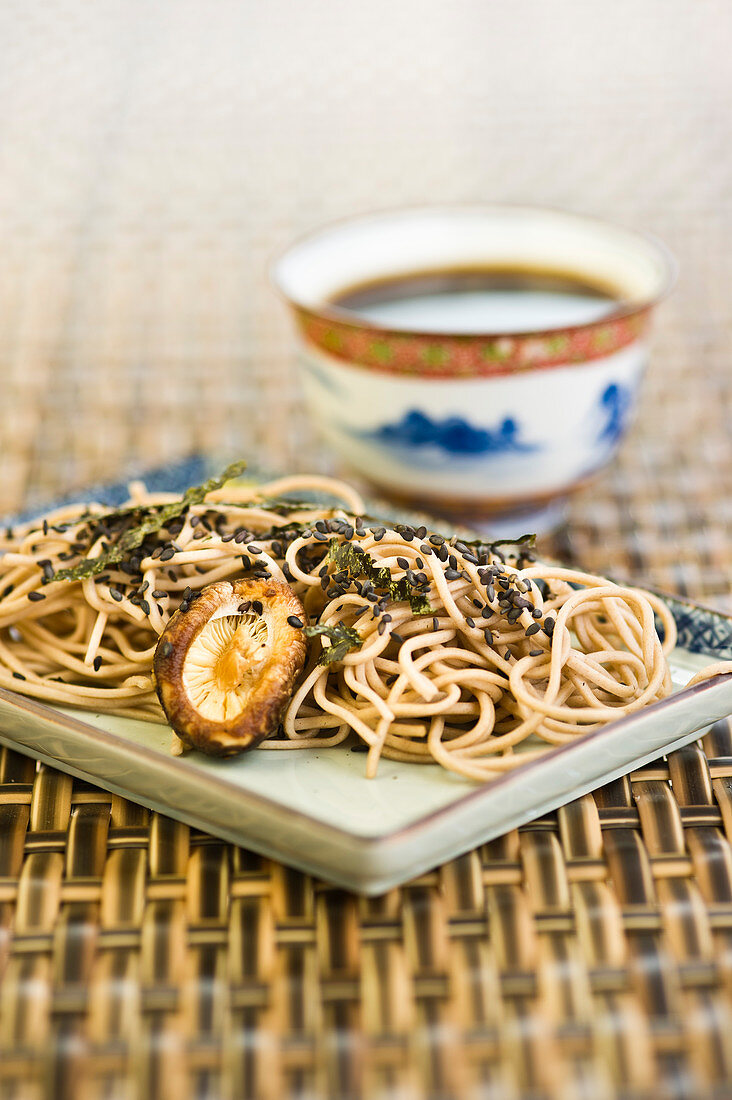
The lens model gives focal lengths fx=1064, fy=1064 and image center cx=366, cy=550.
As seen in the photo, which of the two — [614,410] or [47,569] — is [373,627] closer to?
[47,569]

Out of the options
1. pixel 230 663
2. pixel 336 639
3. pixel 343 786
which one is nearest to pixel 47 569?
pixel 230 663

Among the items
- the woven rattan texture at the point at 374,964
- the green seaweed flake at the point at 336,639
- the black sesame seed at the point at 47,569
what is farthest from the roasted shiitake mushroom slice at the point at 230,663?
the black sesame seed at the point at 47,569

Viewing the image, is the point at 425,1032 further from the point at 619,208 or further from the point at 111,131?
the point at 111,131

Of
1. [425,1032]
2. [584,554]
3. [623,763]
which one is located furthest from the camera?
[584,554]

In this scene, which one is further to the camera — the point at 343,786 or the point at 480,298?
the point at 480,298

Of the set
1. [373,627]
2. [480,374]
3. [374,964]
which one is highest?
[480,374]

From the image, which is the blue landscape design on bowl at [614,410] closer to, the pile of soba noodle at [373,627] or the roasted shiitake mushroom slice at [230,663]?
the pile of soba noodle at [373,627]

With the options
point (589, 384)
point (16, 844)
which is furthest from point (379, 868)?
point (589, 384)
